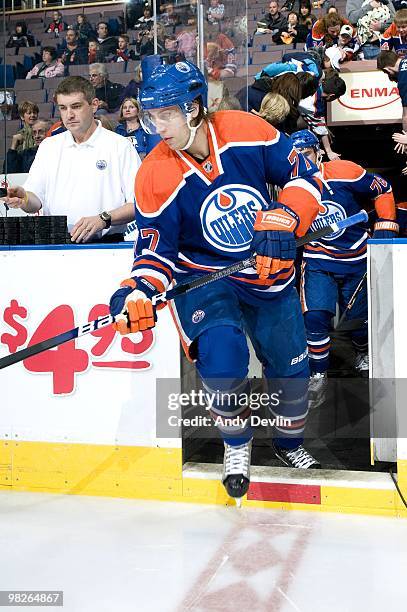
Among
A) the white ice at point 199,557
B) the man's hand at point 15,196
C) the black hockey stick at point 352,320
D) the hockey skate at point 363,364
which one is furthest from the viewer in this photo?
the hockey skate at point 363,364

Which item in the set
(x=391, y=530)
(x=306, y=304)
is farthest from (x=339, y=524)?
(x=306, y=304)

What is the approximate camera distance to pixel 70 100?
3104 mm

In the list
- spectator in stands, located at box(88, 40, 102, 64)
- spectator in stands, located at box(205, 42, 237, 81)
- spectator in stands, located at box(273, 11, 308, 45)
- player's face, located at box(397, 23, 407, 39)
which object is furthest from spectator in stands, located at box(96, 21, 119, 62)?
spectator in stands, located at box(273, 11, 308, 45)

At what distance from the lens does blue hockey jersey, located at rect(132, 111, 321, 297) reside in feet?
8.18

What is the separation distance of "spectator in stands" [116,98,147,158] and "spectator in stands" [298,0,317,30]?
406 centimetres

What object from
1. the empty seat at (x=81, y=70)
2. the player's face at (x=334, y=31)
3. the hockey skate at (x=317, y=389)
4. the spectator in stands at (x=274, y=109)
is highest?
the player's face at (x=334, y=31)

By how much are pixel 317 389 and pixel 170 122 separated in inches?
69.2

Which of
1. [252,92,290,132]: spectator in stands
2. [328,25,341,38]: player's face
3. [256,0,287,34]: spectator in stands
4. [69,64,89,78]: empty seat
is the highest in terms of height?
[256,0,287,34]: spectator in stands

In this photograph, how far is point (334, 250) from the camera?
3.84m

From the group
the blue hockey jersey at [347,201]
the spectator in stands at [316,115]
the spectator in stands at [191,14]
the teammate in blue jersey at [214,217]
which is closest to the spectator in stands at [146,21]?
the spectator in stands at [191,14]

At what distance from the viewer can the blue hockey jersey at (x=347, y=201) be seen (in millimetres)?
3635

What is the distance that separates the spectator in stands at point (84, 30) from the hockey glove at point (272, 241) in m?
1.20

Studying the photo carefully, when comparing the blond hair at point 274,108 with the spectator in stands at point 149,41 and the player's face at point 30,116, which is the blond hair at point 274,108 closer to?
the spectator in stands at point 149,41

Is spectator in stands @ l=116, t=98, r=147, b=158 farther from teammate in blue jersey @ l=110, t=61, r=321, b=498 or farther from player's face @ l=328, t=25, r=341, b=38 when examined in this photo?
player's face @ l=328, t=25, r=341, b=38
